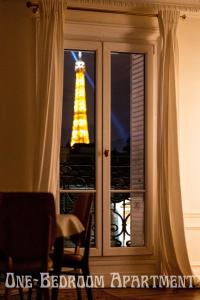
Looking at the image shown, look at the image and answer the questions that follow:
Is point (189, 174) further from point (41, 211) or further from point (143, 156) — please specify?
point (41, 211)

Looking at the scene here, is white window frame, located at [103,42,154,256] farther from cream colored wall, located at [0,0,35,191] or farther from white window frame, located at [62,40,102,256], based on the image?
cream colored wall, located at [0,0,35,191]

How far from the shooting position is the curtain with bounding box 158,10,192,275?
550cm

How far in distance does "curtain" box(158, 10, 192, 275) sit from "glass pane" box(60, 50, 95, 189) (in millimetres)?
725

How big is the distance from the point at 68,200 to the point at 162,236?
3.39ft

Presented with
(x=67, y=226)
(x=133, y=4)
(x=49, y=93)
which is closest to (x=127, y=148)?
(x=49, y=93)

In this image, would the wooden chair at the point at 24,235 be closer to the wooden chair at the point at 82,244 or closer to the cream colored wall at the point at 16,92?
the wooden chair at the point at 82,244

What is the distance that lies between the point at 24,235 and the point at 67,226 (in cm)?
42

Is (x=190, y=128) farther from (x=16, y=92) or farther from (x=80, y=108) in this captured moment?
(x=16, y=92)

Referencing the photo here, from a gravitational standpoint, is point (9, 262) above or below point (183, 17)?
below

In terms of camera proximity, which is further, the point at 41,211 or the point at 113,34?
the point at 113,34

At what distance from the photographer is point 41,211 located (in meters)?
3.43

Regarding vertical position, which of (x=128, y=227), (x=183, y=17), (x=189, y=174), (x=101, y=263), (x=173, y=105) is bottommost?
(x=101, y=263)

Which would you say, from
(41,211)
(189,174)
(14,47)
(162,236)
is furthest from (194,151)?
(41,211)

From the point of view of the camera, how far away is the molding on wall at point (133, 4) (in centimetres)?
563
